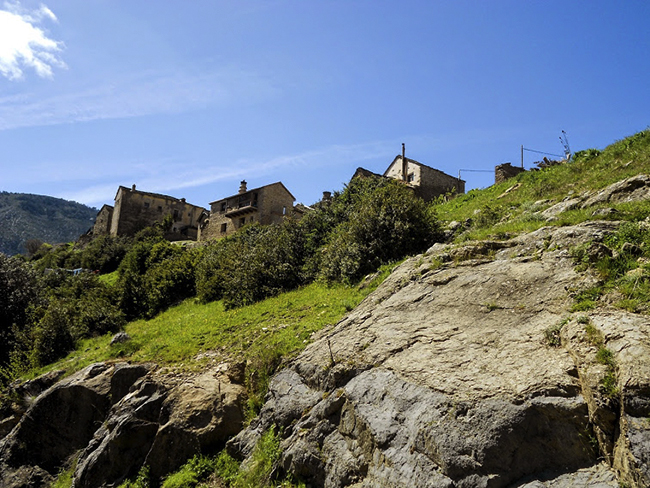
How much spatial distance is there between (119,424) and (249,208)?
42499mm

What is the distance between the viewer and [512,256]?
34.6 ft

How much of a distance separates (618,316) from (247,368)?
29.0 ft

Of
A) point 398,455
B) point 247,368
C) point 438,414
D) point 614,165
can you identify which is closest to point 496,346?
point 438,414

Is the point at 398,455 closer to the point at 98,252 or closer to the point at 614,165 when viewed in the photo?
the point at 614,165

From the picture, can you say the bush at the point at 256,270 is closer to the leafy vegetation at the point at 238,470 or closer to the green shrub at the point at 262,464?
the leafy vegetation at the point at 238,470

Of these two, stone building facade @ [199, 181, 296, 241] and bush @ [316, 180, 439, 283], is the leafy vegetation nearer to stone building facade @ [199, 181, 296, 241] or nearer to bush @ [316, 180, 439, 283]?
bush @ [316, 180, 439, 283]

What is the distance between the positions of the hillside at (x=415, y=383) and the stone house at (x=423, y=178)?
25.8 metres

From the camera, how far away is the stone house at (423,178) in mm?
43531

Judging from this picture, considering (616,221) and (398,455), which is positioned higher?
(616,221)

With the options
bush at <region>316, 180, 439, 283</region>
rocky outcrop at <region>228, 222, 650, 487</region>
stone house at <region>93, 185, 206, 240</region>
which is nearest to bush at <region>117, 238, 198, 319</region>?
bush at <region>316, 180, 439, 283</region>

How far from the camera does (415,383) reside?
291 inches

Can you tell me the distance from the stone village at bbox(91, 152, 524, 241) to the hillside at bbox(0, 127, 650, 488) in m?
20.8

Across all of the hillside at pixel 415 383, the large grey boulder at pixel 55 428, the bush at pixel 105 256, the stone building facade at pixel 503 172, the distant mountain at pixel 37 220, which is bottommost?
the large grey boulder at pixel 55 428

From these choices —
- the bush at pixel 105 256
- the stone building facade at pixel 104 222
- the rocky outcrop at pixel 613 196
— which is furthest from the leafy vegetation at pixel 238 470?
the stone building facade at pixel 104 222
